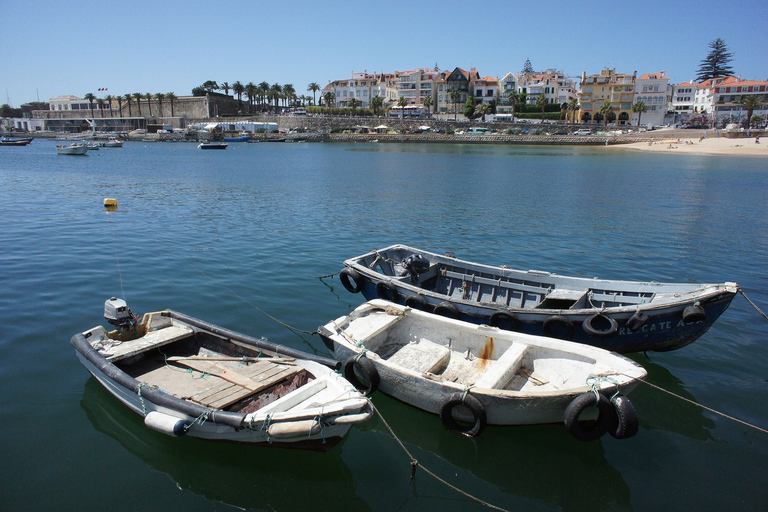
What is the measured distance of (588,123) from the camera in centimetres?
11744

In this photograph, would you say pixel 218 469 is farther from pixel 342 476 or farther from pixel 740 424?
pixel 740 424

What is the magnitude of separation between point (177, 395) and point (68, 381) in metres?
3.65

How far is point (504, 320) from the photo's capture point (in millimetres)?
10172

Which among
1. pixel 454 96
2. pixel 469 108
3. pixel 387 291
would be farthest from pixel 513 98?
pixel 387 291

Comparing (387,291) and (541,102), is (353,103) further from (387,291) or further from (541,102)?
(387,291)

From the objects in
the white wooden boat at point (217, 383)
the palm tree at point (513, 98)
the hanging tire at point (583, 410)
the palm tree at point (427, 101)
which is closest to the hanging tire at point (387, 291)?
the white wooden boat at point (217, 383)

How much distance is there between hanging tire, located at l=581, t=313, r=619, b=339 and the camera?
924 cm

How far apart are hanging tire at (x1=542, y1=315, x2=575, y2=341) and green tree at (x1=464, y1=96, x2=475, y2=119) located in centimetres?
12532

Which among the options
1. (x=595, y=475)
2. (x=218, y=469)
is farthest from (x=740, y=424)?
(x=218, y=469)

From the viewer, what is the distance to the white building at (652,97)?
113m

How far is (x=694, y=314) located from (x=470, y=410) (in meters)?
5.31

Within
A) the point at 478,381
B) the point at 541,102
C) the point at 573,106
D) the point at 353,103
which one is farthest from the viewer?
the point at 353,103

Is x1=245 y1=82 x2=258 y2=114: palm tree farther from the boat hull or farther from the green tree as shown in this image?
the boat hull

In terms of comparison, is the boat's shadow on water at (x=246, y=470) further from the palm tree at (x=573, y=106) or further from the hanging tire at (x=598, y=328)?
the palm tree at (x=573, y=106)
